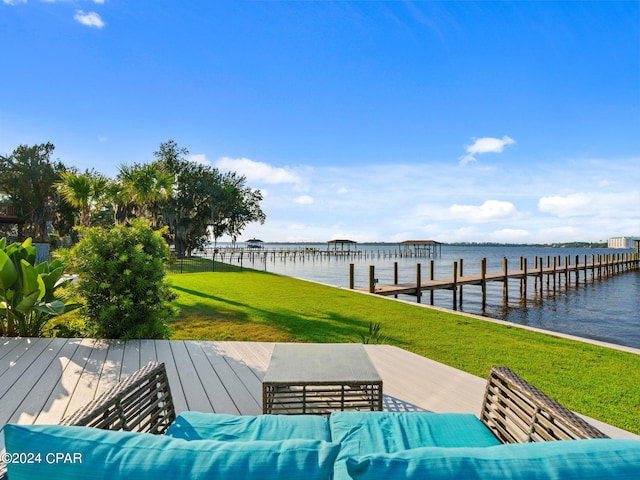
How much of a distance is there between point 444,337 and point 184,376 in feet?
13.2

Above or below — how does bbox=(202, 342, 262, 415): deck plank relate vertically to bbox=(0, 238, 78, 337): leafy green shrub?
below

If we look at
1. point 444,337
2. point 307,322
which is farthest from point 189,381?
point 444,337

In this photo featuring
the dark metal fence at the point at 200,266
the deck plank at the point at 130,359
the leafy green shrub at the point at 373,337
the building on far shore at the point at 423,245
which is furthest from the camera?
the building on far shore at the point at 423,245

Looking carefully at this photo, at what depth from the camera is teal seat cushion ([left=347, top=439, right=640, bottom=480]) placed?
841mm

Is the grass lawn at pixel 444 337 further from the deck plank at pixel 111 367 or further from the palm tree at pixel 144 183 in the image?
the palm tree at pixel 144 183

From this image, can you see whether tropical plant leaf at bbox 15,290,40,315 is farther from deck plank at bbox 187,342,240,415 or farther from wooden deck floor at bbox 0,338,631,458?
deck plank at bbox 187,342,240,415

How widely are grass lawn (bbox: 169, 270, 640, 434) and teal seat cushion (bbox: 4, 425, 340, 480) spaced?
336cm

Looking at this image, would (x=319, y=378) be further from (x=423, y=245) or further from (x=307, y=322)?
(x=423, y=245)

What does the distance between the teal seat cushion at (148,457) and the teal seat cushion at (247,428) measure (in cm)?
68

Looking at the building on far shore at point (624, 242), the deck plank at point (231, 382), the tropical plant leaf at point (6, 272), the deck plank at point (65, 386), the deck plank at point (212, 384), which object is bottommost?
the deck plank at point (231, 382)

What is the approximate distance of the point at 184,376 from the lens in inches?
134

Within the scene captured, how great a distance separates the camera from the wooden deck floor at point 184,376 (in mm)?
2820

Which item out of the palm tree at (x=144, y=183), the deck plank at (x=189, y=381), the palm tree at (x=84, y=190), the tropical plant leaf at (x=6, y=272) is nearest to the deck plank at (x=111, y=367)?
the deck plank at (x=189, y=381)

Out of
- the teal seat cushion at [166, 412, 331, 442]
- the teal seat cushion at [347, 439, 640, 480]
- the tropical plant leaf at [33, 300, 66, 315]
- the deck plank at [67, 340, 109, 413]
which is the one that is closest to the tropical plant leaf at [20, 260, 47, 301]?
the tropical plant leaf at [33, 300, 66, 315]
